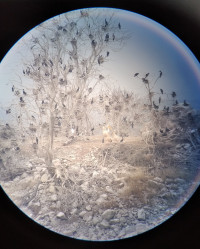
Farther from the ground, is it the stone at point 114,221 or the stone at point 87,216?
the stone at point 87,216

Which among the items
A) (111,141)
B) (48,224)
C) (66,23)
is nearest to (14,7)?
(66,23)

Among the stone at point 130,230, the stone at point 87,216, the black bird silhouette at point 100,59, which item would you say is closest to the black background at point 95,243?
the stone at point 130,230

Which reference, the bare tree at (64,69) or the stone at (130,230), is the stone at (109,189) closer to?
the stone at (130,230)

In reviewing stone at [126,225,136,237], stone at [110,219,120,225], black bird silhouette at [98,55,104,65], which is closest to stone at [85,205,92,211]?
stone at [110,219,120,225]

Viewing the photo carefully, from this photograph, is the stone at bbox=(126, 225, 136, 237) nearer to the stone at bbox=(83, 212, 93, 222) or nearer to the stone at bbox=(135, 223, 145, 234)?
the stone at bbox=(135, 223, 145, 234)

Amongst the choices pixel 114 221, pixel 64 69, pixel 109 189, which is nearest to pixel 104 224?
pixel 114 221

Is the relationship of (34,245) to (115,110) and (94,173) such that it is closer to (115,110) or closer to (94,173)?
(94,173)

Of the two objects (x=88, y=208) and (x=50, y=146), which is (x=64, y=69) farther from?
(x=88, y=208)
